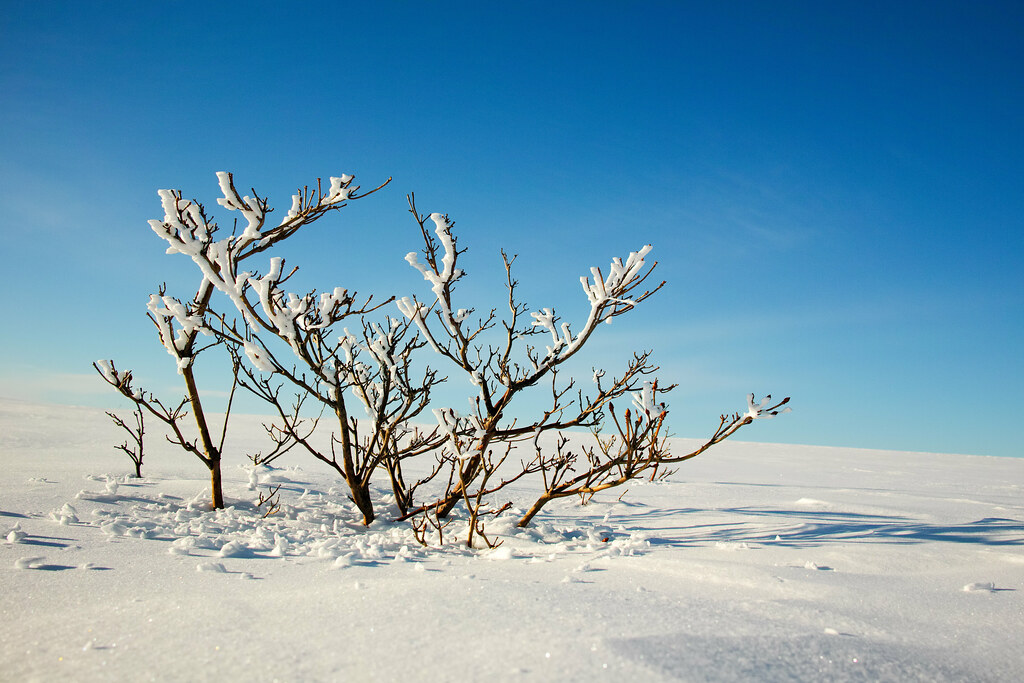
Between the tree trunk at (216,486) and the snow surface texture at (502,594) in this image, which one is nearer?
the snow surface texture at (502,594)

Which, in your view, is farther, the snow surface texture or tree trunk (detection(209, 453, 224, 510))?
tree trunk (detection(209, 453, 224, 510))

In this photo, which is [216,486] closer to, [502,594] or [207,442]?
[207,442]

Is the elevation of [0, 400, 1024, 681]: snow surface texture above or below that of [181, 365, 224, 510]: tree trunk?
below

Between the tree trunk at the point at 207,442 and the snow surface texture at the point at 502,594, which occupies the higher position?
the tree trunk at the point at 207,442

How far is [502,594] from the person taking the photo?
274 cm

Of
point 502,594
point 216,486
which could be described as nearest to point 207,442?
point 216,486

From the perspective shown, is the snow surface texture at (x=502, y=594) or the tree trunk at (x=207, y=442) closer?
the snow surface texture at (x=502, y=594)

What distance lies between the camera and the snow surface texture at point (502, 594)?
6.66 feet

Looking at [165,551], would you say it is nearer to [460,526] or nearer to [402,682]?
[460,526]

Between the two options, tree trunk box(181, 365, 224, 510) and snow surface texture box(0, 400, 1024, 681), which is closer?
snow surface texture box(0, 400, 1024, 681)

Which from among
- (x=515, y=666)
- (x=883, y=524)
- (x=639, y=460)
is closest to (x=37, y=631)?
Result: (x=515, y=666)

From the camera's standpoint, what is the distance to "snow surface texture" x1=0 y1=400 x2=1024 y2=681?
2.03 meters

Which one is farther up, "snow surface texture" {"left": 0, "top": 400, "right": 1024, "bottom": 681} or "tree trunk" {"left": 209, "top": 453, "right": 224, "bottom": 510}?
"tree trunk" {"left": 209, "top": 453, "right": 224, "bottom": 510}

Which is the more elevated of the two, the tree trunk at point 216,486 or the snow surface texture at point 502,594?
the tree trunk at point 216,486
